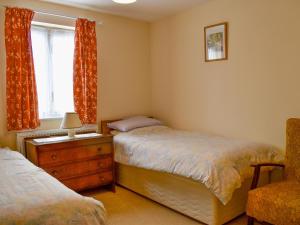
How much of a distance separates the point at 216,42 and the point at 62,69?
2.07 meters

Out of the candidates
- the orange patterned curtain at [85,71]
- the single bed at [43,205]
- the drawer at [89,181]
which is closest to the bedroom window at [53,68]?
the orange patterned curtain at [85,71]

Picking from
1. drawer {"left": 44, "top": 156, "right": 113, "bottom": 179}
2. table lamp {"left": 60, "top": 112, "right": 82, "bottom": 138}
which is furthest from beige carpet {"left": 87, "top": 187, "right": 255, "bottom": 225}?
table lamp {"left": 60, "top": 112, "right": 82, "bottom": 138}

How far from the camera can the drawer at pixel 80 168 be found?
2992 mm

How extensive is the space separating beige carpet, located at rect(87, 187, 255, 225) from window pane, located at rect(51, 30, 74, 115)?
4.12 feet

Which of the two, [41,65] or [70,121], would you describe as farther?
[41,65]

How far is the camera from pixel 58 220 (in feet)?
4.58

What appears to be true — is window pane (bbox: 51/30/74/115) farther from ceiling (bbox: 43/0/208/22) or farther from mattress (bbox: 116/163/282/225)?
mattress (bbox: 116/163/282/225)

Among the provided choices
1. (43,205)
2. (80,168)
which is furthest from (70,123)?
(43,205)

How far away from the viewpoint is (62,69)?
3633 mm

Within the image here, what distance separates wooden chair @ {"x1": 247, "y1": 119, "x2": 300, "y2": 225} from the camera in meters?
1.97

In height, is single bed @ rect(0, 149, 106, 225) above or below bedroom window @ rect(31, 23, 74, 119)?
below

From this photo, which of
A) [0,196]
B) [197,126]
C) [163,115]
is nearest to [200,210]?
[197,126]

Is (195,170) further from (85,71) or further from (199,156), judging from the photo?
(85,71)

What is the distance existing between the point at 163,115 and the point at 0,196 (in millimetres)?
3091
